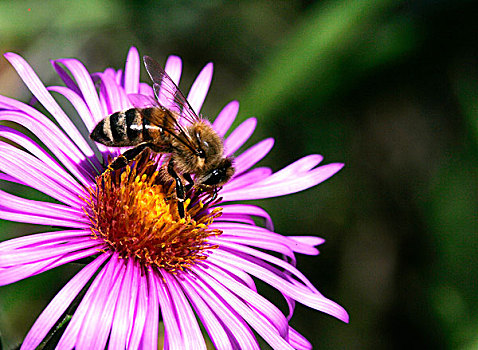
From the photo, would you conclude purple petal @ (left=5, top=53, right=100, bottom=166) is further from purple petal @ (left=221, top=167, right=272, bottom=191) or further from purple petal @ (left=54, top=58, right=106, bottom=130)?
purple petal @ (left=221, top=167, right=272, bottom=191)

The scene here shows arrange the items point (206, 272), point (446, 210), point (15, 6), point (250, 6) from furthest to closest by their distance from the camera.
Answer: point (250, 6)
point (446, 210)
point (15, 6)
point (206, 272)

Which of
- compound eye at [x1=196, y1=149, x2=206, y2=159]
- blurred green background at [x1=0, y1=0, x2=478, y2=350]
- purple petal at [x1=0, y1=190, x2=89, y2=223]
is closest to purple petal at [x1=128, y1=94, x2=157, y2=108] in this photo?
compound eye at [x1=196, y1=149, x2=206, y2=159]

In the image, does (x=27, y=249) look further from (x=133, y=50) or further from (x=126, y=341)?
(x=133, y=50)

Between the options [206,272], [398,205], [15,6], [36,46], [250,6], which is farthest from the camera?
[250,6]

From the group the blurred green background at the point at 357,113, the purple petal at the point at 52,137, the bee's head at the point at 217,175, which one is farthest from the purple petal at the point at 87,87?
the blurred green background at the point at 357,113

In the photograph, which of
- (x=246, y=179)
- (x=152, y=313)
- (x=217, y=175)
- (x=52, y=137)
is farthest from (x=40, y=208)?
(x=246, y=179)

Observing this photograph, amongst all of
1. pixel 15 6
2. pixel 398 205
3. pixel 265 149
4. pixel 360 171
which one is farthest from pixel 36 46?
pixel 398 205

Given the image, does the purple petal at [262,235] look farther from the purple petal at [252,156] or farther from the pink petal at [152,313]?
the pink petal at [152,313]
